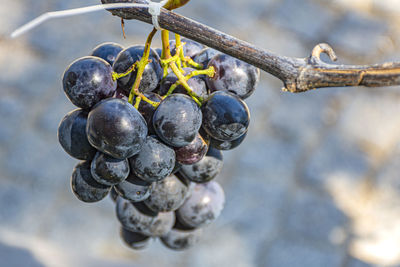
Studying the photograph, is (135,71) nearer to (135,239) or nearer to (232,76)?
(232,76)

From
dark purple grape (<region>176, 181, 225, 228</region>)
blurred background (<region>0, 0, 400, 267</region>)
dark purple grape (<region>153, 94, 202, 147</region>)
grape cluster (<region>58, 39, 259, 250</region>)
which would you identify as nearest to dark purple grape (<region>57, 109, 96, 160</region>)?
grape cluster (<region>58, 39, 259, 250</region>)

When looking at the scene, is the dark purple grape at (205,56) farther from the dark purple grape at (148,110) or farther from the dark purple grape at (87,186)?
the dark purple grape at (87,186)

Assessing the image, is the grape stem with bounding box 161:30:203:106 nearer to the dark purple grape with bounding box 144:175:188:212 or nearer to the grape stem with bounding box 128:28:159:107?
the grape stem with bounding box 128:28:159:107

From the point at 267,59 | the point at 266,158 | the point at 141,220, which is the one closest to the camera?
the point at 267,59

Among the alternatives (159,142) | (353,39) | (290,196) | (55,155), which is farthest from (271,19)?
(159,142)

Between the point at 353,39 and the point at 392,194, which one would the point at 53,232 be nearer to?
the point at 392,194

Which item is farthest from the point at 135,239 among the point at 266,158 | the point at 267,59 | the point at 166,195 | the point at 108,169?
the point at 266,158
